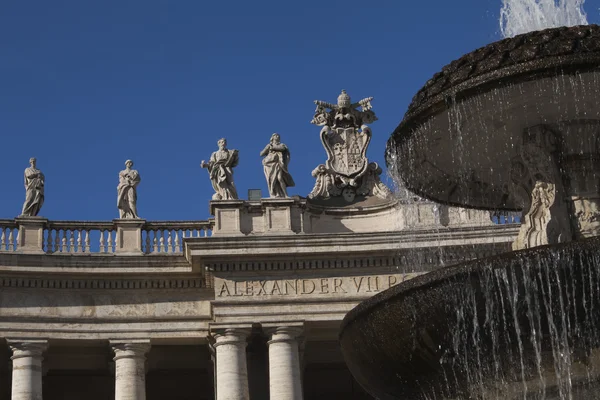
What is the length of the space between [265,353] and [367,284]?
3.11 m

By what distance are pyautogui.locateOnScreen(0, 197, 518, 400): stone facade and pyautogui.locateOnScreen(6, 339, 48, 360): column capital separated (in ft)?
0.09

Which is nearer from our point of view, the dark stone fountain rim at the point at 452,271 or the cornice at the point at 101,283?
the dark stone fountain rim at the point at 452,271

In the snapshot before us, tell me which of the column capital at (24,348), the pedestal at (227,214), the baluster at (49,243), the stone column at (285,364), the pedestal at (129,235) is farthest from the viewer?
the pedestal at (129,235)

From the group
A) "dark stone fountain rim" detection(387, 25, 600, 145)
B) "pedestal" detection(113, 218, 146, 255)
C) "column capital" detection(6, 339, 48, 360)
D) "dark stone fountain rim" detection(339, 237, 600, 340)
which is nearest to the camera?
"dark stone fountain rim" detection(339, 237, 600, 340)

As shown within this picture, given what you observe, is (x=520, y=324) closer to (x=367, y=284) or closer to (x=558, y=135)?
(x=558, y=135)

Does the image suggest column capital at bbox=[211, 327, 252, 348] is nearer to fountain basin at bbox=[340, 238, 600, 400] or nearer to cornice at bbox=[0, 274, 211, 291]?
cornice at bbox=[0, 274, 211, 291]

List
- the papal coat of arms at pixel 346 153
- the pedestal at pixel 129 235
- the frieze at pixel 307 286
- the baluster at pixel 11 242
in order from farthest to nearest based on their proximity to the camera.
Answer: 1. the papal coat of arms at pixel 346 153
2. the pedestal at pixel 129 235
3. the baluster at pixel 11 242
4. the frieze at pixel 307 286

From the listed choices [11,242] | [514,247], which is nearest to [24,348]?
[11,242]

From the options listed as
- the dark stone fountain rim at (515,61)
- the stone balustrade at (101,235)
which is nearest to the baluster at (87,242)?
the stone balustrade at (101,235)

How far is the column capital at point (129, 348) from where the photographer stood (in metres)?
29.7

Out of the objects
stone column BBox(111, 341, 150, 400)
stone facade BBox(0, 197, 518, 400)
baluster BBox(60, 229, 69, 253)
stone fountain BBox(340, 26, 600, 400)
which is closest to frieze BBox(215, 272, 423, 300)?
stone facade BBox(0, 197, 518, 400)

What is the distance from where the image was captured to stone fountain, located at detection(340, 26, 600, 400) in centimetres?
1328

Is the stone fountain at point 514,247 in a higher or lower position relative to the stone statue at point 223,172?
lower

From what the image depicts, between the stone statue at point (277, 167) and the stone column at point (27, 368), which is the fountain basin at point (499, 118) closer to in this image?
the stone statue at point (277, 167)
